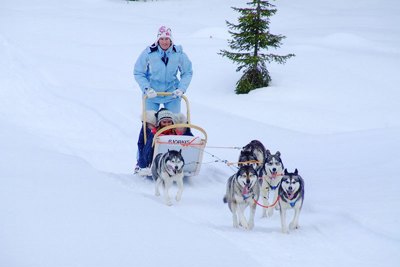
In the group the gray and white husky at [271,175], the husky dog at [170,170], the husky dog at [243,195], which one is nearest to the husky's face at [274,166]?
the gray and white husky at [271,175]

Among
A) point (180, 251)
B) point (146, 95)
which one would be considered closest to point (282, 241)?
point (180, 251)

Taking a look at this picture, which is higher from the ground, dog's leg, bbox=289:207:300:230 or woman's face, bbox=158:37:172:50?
woman's face, bbox=158:37:172:50

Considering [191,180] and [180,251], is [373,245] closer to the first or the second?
[180,251]

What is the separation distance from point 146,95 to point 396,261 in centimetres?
353

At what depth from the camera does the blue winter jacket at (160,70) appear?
23.1 feet

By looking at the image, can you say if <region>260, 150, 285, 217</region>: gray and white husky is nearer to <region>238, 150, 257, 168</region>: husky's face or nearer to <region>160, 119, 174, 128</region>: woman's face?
<region>238, 150, 257, 168</region>: husky's face

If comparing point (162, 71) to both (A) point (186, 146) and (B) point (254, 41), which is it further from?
(B) point (254, 41)

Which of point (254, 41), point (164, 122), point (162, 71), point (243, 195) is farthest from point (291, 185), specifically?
point (254, 41)

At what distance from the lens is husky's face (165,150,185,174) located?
20.1 ft

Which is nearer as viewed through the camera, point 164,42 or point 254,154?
point 254,154

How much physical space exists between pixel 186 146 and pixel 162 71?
1.03 metres

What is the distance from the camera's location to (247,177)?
211 inches

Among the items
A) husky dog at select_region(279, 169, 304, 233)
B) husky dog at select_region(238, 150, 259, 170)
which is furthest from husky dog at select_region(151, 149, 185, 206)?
husky dog at select_region(279, 169, 304, 233)

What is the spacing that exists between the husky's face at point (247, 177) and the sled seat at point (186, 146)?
1309 mm
